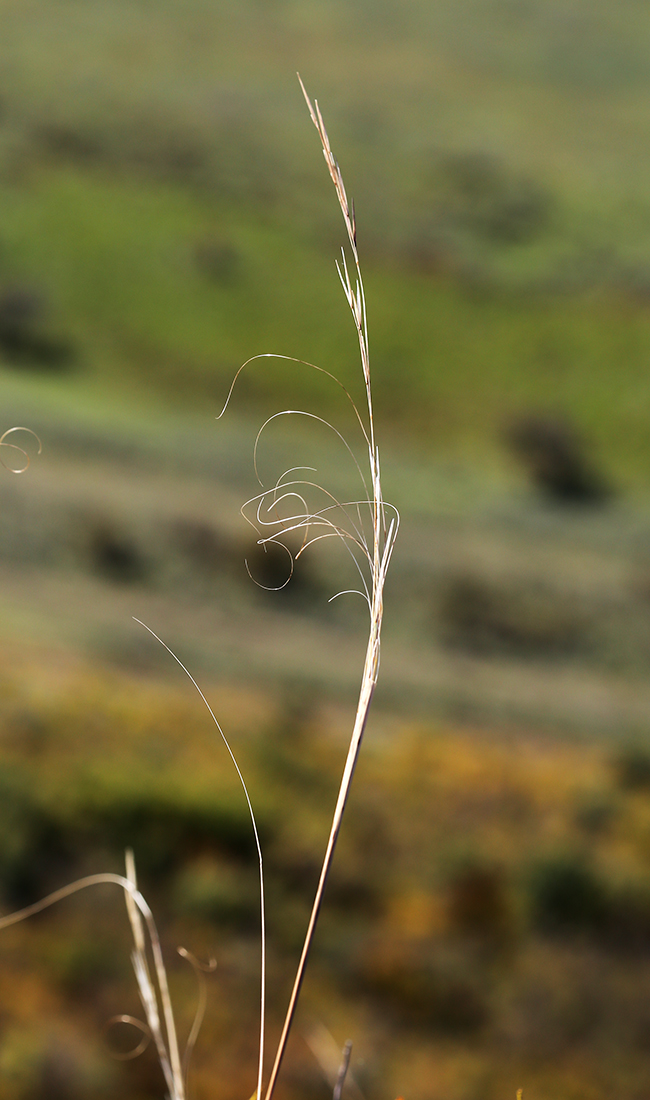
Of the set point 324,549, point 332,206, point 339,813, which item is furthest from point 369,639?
point 332,206

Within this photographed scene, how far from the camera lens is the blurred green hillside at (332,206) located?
55.6 m

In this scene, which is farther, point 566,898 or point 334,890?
point 566,898

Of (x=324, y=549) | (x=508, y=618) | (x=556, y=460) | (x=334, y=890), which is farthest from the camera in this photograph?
(x=556, y=460)

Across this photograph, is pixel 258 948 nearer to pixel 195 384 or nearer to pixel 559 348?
pixel 195 384

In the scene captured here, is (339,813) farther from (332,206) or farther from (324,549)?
(332,206)

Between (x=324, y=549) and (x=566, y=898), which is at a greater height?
(x=324, y=549)

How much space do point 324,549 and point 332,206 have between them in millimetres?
36932

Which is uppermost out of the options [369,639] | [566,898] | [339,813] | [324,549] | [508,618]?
[324,549]

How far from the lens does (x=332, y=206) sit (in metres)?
63.6

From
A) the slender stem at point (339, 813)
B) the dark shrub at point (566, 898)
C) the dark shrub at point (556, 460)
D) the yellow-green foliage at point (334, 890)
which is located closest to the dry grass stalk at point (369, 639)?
the slender stem at point (339, 813)

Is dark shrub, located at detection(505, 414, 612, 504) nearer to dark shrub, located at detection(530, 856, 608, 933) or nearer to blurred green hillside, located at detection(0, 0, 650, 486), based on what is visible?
blurred green hillside, located at detection(0, 0, 650, 486)

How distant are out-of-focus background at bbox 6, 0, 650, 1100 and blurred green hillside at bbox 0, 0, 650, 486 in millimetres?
320

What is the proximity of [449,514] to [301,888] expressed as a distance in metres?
25.8

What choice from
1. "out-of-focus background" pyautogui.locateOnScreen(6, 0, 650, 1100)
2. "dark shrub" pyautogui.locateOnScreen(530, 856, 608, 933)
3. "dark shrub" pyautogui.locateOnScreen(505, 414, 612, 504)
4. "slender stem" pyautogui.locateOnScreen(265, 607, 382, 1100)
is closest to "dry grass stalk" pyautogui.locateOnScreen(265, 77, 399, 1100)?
"slender stem" pyautogui.locateOnScreen(265, 607, 382, 1100)
